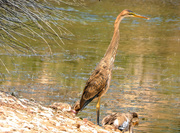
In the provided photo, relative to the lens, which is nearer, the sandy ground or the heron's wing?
the sandy ground

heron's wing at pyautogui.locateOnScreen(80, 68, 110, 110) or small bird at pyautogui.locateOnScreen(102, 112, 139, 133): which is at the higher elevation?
heron's wing at pyautogui.locateOnScreen(80, 68, 110, 110)

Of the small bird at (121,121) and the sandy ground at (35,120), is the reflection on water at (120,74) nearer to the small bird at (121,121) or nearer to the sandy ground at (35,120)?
the small bird at (121,121)

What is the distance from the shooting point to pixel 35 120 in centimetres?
649

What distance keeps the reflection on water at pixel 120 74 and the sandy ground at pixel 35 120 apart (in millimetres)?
755

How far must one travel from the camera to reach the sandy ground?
5.99 metres

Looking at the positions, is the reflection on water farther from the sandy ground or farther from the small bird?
the sandy ground

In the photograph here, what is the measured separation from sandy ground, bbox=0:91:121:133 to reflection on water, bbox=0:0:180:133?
755 mm

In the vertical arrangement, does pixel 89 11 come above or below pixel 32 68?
above

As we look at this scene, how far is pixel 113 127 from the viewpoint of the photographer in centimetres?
798

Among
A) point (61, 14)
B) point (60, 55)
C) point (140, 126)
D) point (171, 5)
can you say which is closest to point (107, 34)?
point (60, 55)

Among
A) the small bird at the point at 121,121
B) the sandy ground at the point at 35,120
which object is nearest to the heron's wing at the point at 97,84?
the sandy ground at the point at 35,120

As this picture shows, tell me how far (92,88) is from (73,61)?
7770 millimetres

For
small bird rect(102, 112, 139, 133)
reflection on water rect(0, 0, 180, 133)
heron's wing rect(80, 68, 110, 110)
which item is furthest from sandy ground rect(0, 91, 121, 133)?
reflection on water rect(0, 0, 180, 133)

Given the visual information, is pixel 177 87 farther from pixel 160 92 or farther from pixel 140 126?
pixel 140 126
